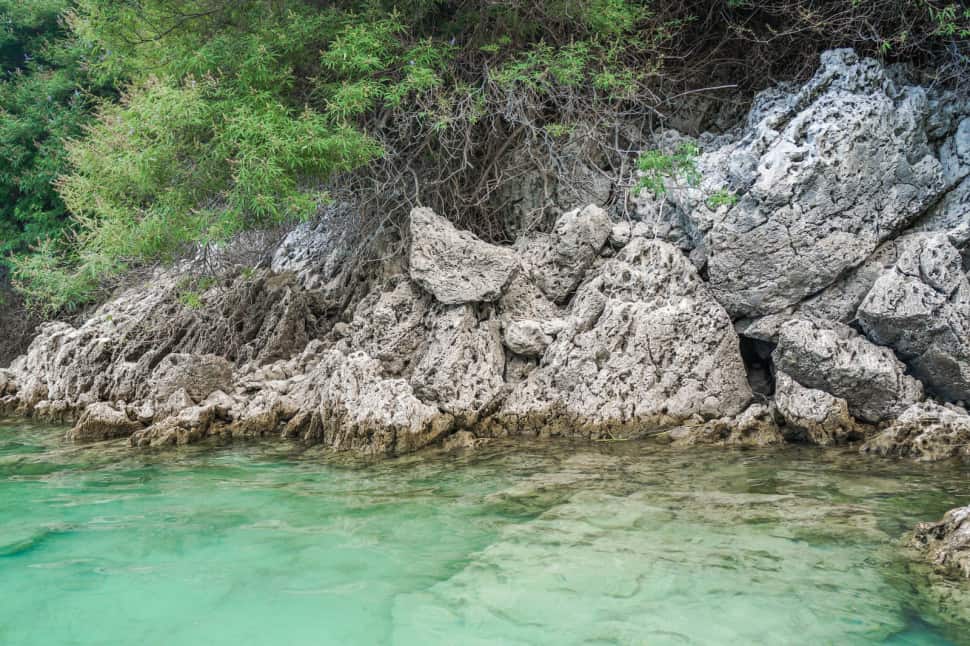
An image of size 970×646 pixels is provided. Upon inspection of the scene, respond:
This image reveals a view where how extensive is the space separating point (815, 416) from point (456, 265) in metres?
3.66

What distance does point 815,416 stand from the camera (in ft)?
18.3

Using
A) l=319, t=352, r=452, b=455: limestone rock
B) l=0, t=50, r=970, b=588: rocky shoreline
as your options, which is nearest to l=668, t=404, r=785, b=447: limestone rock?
l=0, t=50, r=970, b=588: rocky shoreline

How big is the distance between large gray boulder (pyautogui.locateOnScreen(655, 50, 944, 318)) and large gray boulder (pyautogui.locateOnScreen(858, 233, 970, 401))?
587mm

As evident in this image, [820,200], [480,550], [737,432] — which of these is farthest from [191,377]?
[820,200]

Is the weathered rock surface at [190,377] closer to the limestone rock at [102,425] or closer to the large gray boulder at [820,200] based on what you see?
the limestone rock at [102,425]

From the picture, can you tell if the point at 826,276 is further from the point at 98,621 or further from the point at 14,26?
the point at 14,26

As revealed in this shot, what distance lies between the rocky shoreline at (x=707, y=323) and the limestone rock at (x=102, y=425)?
0.02m

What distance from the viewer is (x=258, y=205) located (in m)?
6.35

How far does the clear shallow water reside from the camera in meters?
2.72

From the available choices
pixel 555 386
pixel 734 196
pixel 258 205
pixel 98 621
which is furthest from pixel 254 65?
pixel 98 621

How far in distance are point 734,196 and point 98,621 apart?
5.95m

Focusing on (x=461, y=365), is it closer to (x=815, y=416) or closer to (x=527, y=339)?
(x=527, y=339)

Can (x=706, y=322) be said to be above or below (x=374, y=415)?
above

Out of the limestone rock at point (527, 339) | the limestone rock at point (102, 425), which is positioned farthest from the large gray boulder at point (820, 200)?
the limestone rock at point (102, 425)
